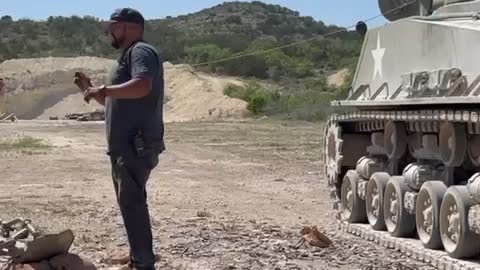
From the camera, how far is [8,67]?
61.6 metres

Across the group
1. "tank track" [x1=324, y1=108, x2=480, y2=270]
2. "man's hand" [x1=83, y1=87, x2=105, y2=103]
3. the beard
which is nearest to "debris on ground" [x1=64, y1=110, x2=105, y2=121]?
"tank track" [x1=324, y1=108, x2=480, y2=270]

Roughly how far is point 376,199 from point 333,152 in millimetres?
1510

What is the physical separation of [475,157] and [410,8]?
314 centimetres

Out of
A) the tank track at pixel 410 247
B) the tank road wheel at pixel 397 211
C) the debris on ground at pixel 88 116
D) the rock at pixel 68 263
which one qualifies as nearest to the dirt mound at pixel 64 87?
the debris on ground at pixel 88 116

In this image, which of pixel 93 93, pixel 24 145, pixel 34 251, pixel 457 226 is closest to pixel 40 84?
pixel 24 145

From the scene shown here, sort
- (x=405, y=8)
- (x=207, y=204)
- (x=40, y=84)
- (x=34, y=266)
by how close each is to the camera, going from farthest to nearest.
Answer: (x=40, y=84)
(x=207, y=204)
(x=405, y=8)
(x=34, y=266)

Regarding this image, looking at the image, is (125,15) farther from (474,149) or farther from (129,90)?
(474,149)

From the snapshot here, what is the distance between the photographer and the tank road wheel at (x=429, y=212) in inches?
364

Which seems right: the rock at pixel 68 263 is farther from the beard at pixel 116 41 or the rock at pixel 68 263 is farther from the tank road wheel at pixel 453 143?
the tank road wheel at pixel 453 143

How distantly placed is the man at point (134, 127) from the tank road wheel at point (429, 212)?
3335mm

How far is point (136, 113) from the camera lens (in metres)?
6.64

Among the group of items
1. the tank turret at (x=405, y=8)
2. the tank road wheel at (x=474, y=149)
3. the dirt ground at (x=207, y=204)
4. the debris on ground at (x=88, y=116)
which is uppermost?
the tank turret at (x=405, y=8)

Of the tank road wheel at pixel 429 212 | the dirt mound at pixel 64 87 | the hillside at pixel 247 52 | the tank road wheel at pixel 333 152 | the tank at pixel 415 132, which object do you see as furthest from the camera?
the dirt mound at pixel 64 87

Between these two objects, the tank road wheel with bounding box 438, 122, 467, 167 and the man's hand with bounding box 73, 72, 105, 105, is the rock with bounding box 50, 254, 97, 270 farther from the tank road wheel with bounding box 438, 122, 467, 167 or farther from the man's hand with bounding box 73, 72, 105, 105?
the tank road wheel with bounding box 438, 122, 467, 167
